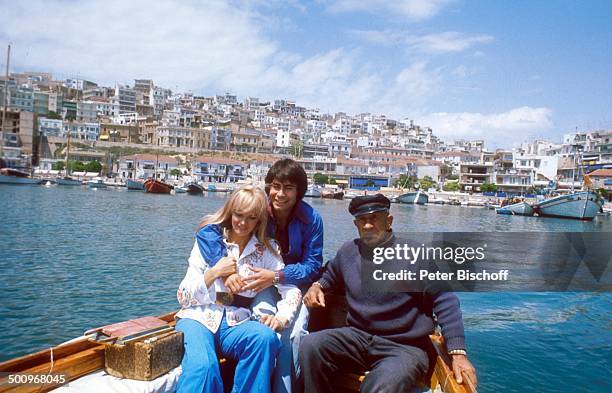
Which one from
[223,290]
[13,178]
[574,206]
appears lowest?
[13,178]


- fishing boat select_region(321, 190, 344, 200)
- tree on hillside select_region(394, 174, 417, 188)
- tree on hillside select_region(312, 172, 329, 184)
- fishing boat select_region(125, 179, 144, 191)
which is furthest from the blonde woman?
tree on hillside select_region(394, 174, 417, 188)

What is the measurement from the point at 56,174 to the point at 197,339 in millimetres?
88165

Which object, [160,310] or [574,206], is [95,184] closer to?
[574,206]

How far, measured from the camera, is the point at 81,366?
2.77 m

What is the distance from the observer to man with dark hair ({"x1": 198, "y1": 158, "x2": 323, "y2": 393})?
10.5ft

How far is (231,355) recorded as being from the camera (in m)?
3.07

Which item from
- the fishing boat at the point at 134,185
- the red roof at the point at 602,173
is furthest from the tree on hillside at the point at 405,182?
the fishing boat at the point at 134,185

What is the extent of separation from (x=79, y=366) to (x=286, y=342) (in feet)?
4.06

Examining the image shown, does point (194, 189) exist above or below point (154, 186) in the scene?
below

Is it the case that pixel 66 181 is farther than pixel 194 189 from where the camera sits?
No

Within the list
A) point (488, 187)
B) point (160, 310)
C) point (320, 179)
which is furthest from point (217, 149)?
point (160, 310)

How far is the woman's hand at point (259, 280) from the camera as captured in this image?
10.7 feet

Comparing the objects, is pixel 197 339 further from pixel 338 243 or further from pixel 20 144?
pixel 20 144

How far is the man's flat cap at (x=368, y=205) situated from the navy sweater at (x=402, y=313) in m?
0.25
